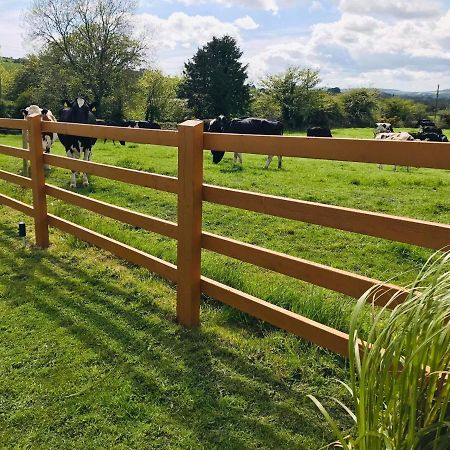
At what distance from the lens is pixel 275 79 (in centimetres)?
4300

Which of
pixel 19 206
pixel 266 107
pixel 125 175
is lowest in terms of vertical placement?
pixel 19 206

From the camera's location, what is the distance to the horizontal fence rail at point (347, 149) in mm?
1980

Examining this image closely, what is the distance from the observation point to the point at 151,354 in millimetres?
2896

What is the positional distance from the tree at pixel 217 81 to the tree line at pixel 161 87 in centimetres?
9

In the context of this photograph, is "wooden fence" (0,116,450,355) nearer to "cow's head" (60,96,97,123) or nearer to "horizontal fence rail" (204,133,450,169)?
"horizontal fence rail" (204,133,450,169)

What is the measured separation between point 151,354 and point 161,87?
39.7 m

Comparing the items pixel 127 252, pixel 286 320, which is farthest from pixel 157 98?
pixel 286 320

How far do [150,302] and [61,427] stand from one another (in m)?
1.45

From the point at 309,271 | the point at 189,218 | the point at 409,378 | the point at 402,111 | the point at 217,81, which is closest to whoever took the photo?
the point at 409,378

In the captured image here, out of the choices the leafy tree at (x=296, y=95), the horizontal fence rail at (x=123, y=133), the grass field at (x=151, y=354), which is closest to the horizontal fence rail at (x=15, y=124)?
the horizontal fence rail at (x=123, y=133)

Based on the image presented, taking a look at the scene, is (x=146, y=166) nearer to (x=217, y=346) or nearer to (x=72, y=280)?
(x=72, y=280)

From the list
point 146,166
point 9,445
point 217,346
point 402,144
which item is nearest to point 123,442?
point 9,445

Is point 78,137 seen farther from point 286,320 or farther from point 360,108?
point 360,108

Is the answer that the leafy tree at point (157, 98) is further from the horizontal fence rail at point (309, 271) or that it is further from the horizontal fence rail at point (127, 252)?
the horizontal fence rail at point (309, 271)
